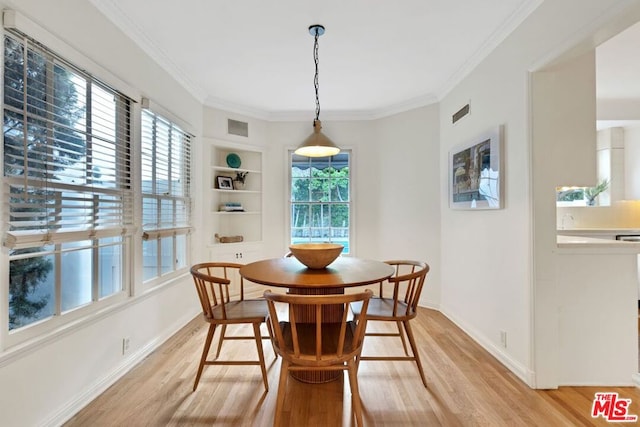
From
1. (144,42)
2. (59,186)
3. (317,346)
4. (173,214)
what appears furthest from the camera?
(173,214)

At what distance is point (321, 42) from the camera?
276 cm

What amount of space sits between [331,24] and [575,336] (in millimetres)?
2886

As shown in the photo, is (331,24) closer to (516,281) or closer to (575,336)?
(516,281)

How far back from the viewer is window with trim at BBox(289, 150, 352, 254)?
15.6 feet

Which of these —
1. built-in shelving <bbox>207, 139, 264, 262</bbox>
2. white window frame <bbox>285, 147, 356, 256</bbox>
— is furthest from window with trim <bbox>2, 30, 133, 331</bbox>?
white window frame <bbox>285, 147, 356, 256</bbox>

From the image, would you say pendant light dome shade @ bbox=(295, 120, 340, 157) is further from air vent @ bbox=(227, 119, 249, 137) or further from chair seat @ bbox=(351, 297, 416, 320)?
air vent @ bbox=(227, 119, 249, 137)

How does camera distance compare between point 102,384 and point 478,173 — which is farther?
point 478,173

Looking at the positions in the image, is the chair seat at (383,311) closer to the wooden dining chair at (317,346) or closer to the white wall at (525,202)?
the wooden dining chair at (317,346)

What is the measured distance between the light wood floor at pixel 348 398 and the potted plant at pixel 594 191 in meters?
3.67

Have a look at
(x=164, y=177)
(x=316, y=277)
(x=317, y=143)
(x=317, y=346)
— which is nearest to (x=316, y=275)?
(x=316, y=277)

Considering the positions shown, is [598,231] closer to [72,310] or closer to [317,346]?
[317,346]

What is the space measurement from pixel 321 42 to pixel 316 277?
6.58 ft

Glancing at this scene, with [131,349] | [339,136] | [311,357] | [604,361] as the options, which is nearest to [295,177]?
[339,136]

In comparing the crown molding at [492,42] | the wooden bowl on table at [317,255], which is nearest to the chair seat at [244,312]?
the wooden bowl on table at [317,255]
